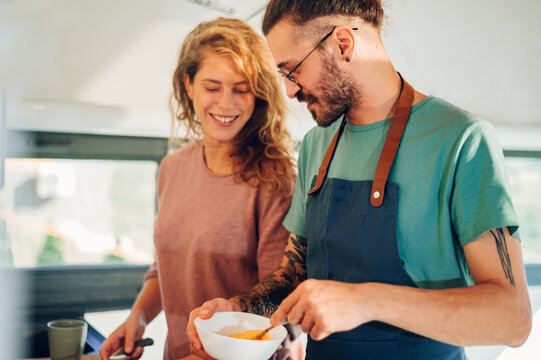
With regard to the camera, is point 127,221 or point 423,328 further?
point 127,221

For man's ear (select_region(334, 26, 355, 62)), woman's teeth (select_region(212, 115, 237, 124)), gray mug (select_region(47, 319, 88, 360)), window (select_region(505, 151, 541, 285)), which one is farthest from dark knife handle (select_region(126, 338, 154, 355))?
window (select_region(505, 151, 541, 285))

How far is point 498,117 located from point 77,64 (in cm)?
131

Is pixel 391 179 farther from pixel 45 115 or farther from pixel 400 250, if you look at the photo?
pixel 45 115

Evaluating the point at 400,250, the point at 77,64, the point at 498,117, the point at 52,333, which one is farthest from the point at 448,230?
the point at 77,64

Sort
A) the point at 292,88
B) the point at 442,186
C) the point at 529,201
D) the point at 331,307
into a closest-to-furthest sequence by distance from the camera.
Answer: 1. the point at 331,307
2. the point at 442,186
3. the point at 292,88
4. the point at 529,201

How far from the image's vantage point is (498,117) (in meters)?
1.59

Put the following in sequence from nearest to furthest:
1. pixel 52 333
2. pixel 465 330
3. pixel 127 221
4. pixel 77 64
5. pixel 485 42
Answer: pixel 465 330, pixel 52 333, pixel 77 64, pixel 485 42, pixel 127 221

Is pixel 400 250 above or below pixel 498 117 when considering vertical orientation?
below

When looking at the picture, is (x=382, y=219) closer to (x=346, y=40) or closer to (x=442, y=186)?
(x=442, y=186)

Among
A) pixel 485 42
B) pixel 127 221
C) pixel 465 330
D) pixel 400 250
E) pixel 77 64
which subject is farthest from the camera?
pixel 127 221

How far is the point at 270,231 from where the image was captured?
3.45ft

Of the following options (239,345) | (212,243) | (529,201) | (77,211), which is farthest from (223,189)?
(529,201)

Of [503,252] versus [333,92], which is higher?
[333,92]

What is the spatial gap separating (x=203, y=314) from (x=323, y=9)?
0.57m
